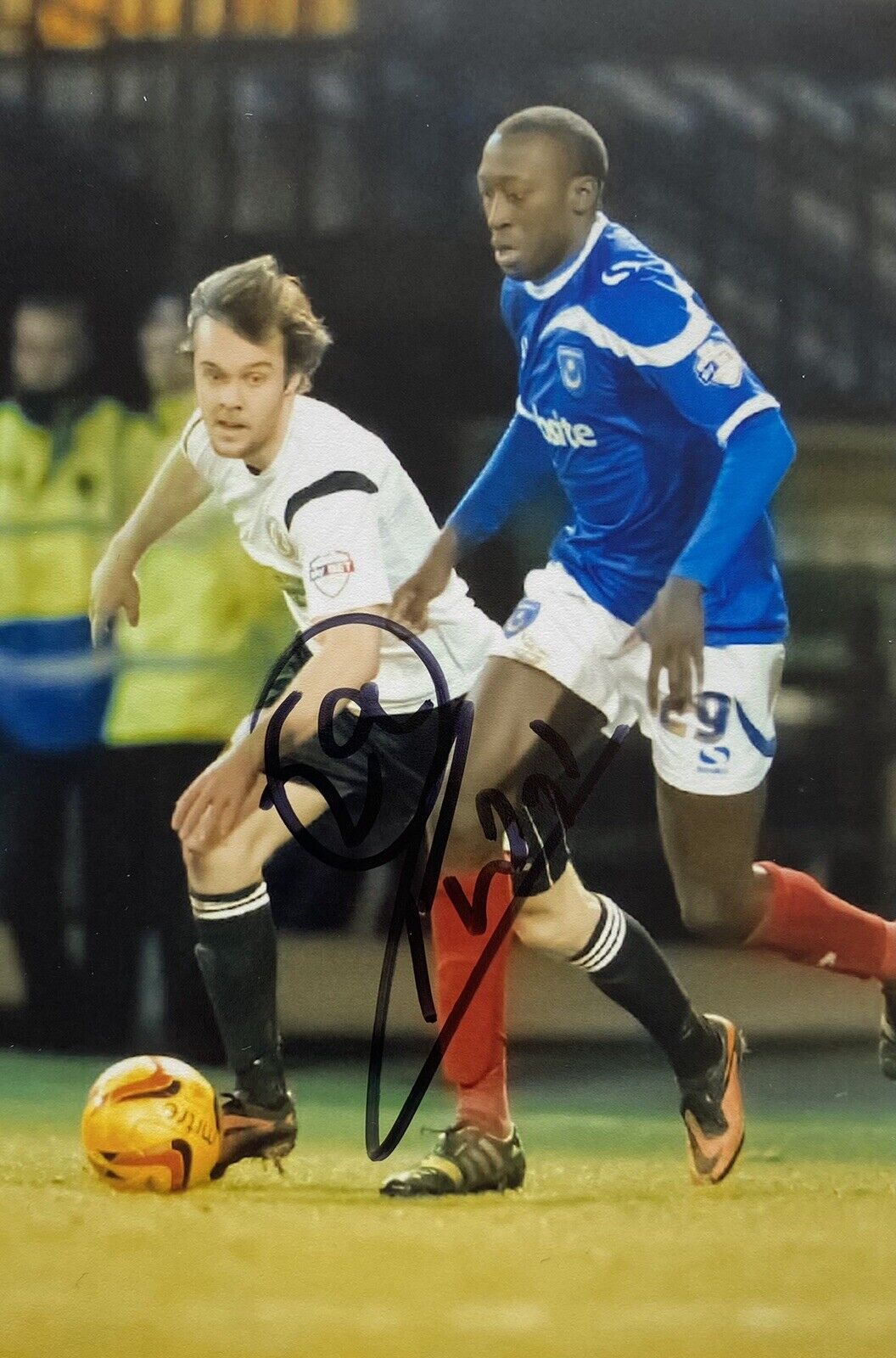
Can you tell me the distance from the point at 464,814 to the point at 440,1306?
32.6 inches

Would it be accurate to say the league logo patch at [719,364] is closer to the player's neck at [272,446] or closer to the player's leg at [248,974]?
the player's neck at [272,446]

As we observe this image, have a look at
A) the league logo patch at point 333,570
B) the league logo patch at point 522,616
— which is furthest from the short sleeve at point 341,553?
the league logo patch at point 522,616

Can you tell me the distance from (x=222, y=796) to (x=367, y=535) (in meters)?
0.52

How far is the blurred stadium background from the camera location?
245 cm

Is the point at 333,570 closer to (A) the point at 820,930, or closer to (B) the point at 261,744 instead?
(B) the point at 261,744

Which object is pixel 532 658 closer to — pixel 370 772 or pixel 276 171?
pixel 370 772

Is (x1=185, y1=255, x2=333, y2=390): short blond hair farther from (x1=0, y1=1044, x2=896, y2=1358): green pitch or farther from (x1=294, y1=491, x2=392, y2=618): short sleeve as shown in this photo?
(x1=0, y1=1044, x2=896, y2=1358): green pitch

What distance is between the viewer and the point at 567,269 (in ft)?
7.98

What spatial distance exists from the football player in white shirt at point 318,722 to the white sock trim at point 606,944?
0.22ft

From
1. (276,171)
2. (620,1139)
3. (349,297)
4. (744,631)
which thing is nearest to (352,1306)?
(620,1139)

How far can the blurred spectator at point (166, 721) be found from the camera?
2506 millimetres

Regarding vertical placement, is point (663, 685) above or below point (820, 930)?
above

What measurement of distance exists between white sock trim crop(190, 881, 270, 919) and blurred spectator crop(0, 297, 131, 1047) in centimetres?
26

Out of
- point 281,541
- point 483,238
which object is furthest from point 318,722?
point 483,238
